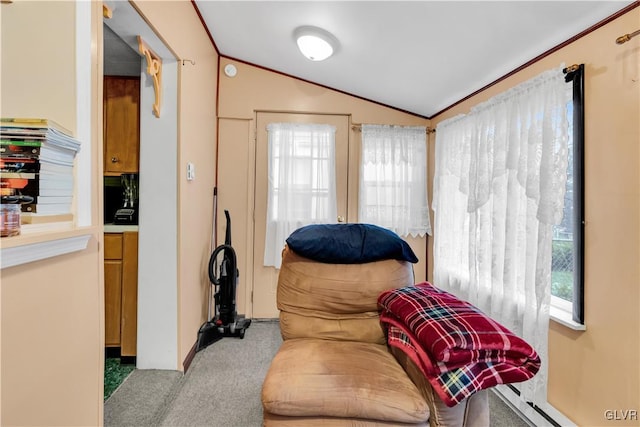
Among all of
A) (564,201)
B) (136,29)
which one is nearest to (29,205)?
(136,29)

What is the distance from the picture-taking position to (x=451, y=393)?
1026 mm

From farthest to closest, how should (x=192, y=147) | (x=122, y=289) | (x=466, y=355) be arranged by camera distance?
(x=192, y=147) < (x=122, y=289) < (x=466, y=355)

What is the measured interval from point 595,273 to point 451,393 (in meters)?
1.03

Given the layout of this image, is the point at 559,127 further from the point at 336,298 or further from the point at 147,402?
the point at 147,402

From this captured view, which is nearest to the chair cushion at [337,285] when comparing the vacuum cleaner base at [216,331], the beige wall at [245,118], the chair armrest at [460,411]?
the chair armrest at [460,411]

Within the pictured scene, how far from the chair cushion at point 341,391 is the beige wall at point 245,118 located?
1828mm

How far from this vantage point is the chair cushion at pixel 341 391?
3.64ft

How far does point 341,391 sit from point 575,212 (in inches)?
58.9

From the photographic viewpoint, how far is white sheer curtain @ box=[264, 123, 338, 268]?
9.47ft

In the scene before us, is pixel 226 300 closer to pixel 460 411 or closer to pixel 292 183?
pixel 292 183

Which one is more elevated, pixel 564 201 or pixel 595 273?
pixel 564 201

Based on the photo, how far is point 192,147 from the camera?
2.16 m

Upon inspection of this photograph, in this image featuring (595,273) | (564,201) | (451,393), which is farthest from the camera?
(564,201)

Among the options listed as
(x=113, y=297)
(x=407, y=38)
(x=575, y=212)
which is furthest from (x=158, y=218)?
(x=575, y=212)
